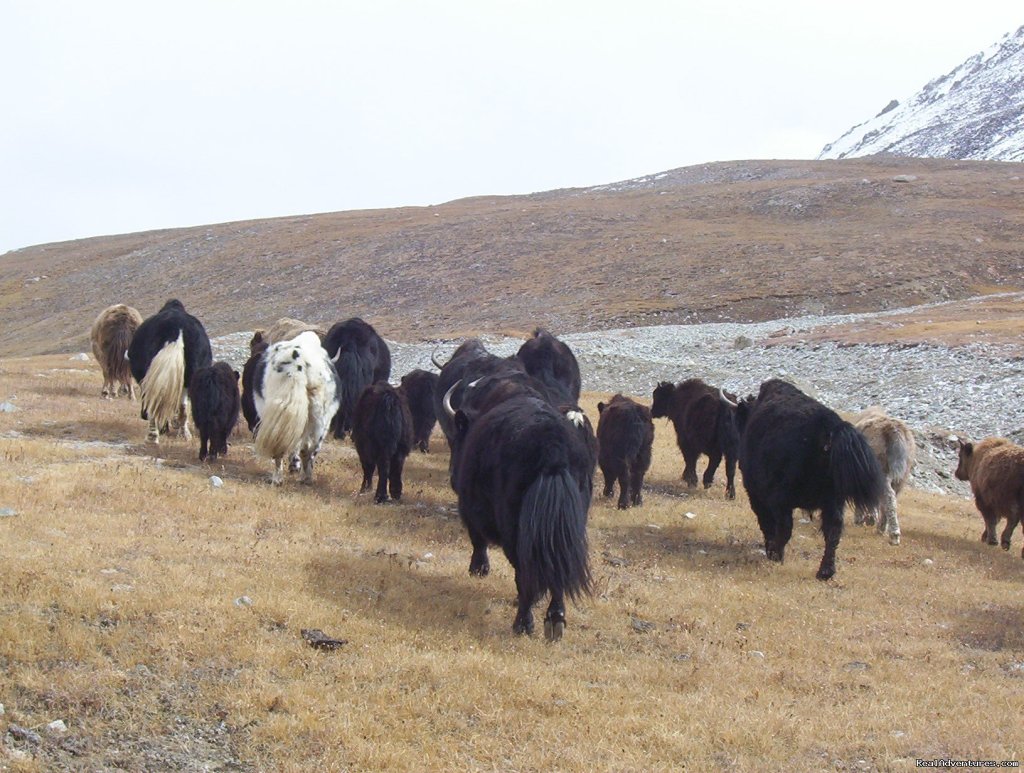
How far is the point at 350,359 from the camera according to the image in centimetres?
1346

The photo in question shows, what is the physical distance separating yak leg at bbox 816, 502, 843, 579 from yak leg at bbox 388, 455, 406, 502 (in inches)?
169

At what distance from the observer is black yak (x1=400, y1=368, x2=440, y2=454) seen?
1435 centimetres

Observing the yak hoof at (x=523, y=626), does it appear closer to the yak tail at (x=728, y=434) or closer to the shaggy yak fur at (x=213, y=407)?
A: the shaggy yak fur at (x=213, y=407)

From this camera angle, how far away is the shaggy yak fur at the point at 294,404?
10766mm

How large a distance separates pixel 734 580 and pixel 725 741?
3.76m

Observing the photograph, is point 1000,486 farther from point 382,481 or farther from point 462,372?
point 382,481

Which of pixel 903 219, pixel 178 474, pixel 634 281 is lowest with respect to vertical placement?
pixel 178 474

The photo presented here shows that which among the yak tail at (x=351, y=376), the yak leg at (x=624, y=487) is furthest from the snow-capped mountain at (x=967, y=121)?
the yak leg at (x=624, y=487)

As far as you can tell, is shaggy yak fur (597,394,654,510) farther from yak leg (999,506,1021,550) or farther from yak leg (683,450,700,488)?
yak leg (999,506,1021,550)

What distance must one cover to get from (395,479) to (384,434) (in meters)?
0.58

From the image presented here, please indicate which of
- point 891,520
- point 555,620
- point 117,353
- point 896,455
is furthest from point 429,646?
point 117,353

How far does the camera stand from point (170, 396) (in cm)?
1241

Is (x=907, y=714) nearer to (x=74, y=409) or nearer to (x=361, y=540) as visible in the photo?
(x=361, y=540)

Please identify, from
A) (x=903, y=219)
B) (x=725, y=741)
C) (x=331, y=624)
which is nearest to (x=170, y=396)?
(x=331, y=624)
